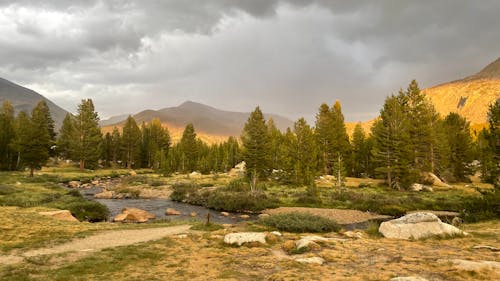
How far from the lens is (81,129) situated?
7456 cm

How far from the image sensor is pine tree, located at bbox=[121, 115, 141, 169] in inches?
3784

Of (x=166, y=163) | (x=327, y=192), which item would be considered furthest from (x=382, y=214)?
(x=166, y=163)

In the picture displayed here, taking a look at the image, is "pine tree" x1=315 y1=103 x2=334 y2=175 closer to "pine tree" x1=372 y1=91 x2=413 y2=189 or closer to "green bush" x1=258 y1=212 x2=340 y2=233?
"pine tree" x1=372 y1=91 x2=413 y2=189

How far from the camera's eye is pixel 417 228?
15281 mm

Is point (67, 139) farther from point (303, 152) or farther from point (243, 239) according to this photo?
point (243, 239)

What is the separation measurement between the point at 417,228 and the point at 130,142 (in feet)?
311

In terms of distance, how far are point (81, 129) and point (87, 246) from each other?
70.4m

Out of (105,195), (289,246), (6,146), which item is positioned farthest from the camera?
(6,146)

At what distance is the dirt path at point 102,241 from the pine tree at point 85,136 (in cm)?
6389

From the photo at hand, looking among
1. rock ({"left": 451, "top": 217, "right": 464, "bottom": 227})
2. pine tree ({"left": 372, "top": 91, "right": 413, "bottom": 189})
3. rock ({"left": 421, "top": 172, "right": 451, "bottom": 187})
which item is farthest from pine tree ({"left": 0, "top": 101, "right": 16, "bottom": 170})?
rock ({"left": 421, "top": 172, "right": 451, "bottom": 187})

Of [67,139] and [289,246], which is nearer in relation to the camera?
[289,246]

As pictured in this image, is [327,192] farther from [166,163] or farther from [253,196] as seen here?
[166,163]

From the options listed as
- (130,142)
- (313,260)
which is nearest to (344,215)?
(313,260)

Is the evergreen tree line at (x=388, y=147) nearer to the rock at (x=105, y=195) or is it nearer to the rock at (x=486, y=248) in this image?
the rock at (x=105, y=195)
